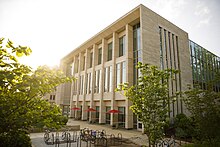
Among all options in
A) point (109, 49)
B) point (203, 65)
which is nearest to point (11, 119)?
point (109, 49)

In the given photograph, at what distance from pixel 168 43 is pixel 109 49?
11197mm

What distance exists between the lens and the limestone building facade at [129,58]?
22219 mm

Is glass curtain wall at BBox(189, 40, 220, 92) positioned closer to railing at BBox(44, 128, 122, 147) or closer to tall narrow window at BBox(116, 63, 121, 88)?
tall narrow window at BBox(116, 63, 121, 88)

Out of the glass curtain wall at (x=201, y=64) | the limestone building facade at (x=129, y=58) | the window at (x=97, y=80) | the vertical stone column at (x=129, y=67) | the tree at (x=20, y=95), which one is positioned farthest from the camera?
the glass curtain wall at (x=201, y=64)

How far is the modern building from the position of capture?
22.2 m

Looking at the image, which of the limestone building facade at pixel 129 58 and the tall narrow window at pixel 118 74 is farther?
the tall narrow window at pixel 118 74

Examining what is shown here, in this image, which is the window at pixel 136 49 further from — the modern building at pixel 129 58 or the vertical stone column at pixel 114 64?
the vertical stone column at pixel 114 64

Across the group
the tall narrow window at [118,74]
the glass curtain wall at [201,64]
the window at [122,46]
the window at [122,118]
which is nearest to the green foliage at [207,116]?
the window at [122,118]

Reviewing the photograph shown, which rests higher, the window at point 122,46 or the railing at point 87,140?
the window at point 122,46

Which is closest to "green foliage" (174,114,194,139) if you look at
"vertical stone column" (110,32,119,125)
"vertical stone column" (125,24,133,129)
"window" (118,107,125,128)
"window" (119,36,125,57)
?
"vertical stone column" (125,24,133,129)

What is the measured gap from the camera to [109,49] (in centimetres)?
3045

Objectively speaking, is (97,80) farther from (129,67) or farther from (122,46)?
(129,67)

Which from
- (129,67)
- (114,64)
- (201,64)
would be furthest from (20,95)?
(201,64)

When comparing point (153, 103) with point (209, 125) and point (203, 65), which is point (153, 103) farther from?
point (203, 65)
